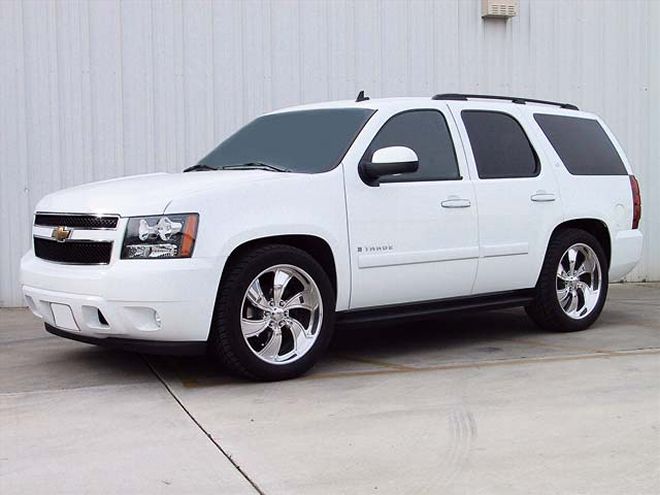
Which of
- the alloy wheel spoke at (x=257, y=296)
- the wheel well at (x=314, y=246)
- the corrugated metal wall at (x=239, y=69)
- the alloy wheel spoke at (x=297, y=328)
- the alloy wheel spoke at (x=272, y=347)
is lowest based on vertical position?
the alloy wheel spoke at (x=272, y=347)

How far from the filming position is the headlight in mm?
5297

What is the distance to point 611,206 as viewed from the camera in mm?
7797

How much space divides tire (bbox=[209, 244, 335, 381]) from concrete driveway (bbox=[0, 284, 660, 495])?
16 cm

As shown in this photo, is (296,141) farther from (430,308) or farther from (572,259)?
(572,259)

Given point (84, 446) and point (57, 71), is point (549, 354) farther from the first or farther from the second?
point (57, 71)

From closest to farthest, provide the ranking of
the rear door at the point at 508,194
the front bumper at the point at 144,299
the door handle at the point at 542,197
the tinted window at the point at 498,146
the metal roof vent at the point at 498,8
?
1. the front bumper at the point at 144,299
2. the rear door at the point at 508,194
3. the tinted window at the point at 498,146
4. the door handle at the point at 542,197
5. the metal roof vent at the point at 498,8

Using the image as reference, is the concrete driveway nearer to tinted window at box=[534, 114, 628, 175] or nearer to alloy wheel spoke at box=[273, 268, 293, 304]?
alloy wheel spoke at box=[273, 268, 293, 304]

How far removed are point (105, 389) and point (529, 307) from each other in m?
3.48

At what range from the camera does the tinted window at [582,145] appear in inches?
298

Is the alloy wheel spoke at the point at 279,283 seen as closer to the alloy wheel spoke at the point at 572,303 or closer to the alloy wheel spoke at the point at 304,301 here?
the alloy wheel spoke at the point at 304,301

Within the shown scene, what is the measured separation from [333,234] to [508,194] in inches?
67.0

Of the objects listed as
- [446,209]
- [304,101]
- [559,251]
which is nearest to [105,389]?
[446,209]

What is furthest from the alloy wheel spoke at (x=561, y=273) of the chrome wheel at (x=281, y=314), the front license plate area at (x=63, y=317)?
the front license plate area at (x=63, y=317)

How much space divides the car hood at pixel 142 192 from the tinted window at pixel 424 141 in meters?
0.94
